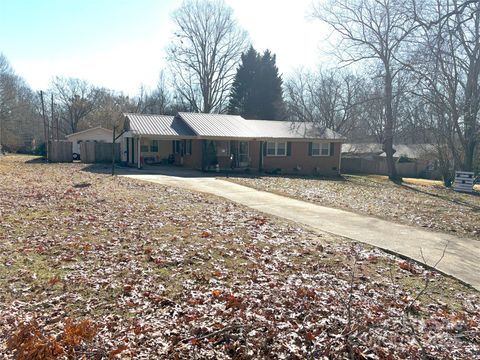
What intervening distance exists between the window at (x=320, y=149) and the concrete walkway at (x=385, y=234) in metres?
14.7

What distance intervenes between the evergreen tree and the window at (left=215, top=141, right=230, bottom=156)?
20527 millimetres

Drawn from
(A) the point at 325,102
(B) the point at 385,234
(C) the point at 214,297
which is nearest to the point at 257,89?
(A) the point at 325,102

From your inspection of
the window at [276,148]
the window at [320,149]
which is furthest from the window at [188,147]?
the window at [320,149]

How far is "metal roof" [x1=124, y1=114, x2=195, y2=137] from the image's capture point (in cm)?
2412

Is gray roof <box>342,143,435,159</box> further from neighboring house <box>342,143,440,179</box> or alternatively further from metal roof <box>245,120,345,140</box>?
metal roof <box>245,120,345,140</box>

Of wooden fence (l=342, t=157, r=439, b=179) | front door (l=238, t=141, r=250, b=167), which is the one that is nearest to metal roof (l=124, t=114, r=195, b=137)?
front door (l=238, t=141, r=250, b=167)

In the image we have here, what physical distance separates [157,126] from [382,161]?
2734cm

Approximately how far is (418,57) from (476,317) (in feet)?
43.7

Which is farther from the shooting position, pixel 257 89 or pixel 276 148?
pixel 257 89

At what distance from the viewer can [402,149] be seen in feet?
156

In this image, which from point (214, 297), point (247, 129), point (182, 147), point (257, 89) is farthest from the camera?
point (257, 89)

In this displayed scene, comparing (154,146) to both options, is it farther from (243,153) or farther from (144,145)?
(243,153)

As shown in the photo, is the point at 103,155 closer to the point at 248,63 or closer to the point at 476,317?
the point at 248,63

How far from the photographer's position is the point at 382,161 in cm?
4116
